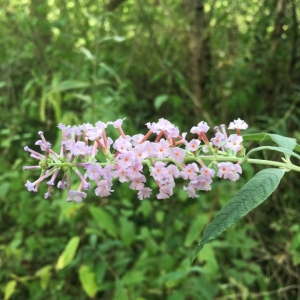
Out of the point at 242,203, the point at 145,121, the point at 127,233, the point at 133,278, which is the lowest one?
the point at 242,203

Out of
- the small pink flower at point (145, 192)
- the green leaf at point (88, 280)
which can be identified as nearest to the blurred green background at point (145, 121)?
the green leaf at point (88, 280)

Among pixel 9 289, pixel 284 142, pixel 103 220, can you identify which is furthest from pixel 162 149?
pixel 9 289

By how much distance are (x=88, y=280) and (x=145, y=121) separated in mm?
1251

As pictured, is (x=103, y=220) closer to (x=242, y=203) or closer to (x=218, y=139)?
(x=218, y=139)

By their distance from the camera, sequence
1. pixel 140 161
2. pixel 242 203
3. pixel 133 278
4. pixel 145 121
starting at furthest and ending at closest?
pixel 145 121 < pixel 133 278 < pixel 140 161 < pixel 242 203

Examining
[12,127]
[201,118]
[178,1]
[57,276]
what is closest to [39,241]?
[57,276]

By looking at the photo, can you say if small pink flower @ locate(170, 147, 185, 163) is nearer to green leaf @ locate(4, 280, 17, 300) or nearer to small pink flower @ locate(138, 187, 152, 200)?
small pink flower @ locate(138, 187, 152, 200)

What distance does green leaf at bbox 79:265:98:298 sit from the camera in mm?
1587

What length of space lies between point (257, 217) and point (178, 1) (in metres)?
1.72

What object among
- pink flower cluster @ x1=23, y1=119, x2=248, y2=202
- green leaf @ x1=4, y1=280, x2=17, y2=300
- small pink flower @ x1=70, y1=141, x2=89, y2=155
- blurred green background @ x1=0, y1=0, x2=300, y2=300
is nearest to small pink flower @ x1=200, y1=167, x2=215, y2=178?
pink flower cluster @ x1=23, y1=119, x2=248, y2=202

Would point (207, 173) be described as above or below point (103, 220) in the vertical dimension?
below

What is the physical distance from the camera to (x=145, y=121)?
2.60m

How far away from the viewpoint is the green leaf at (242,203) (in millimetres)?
652

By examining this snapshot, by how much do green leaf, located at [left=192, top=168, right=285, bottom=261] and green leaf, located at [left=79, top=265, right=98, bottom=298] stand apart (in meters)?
1.02
